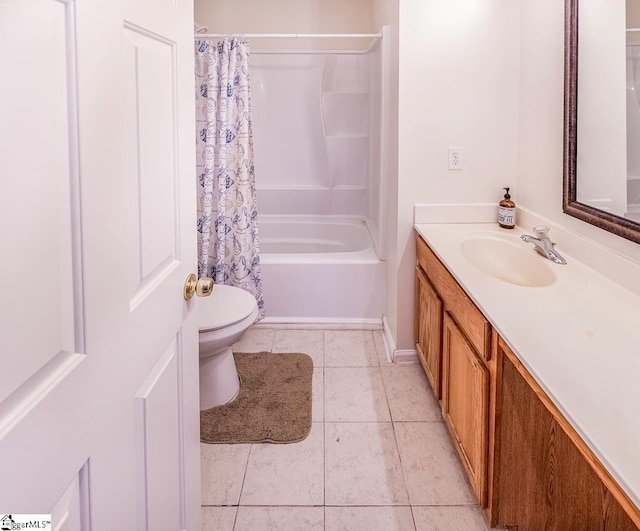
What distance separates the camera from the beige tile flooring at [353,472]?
175cm

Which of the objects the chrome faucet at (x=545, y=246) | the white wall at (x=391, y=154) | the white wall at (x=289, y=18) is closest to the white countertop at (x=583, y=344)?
the chrome faucet at (x=545, y=246)

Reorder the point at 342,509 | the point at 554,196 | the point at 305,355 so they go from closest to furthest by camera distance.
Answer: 1. the point at 342,509
2. the point at 554,196
3. the point at 305,355

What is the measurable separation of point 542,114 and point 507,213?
0.45 metres

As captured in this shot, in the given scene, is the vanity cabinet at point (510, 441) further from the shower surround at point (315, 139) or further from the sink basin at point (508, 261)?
the shower surround at point (315, 139)

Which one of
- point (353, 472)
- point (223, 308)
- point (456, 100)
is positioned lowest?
point (353, 472)

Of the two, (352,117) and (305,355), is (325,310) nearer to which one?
(305,355)

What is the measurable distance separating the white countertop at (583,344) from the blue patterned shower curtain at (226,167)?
60.2 inches

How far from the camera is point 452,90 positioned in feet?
8.59

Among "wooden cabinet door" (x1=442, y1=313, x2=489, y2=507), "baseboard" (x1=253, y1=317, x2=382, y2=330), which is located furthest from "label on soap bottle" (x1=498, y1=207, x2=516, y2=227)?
"baseboard" (x1=253, y1=317, x2=382, y2=330)

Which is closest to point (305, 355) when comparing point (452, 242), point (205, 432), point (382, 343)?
point (382, 343)

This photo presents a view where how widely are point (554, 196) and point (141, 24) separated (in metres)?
1.75

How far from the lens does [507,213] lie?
99.7 inches

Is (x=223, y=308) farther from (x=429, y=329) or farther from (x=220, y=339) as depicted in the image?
(x=429, y=329)

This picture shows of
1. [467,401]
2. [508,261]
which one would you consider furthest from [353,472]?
[508,261]
